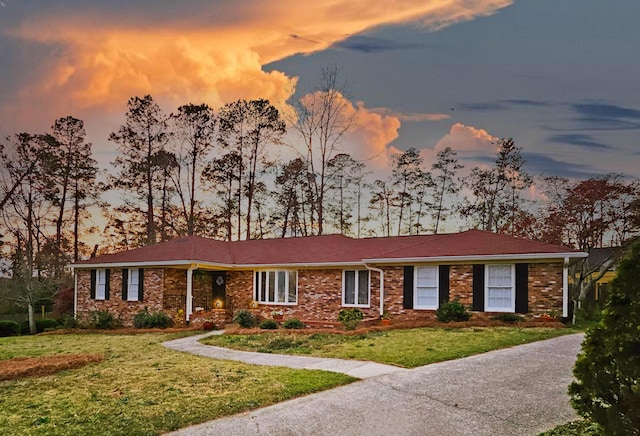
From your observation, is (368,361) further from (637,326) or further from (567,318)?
(567,318)

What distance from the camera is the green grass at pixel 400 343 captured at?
1119cm

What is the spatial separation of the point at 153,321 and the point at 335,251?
7682 mm

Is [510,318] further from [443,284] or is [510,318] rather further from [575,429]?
[575,429]

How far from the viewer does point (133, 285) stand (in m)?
23.3

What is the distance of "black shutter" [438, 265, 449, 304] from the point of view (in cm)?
1795

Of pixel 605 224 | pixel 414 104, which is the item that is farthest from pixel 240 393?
pixel 605 224

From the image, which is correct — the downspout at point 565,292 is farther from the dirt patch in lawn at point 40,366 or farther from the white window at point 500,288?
the dirt patch in lawn at point 40,366

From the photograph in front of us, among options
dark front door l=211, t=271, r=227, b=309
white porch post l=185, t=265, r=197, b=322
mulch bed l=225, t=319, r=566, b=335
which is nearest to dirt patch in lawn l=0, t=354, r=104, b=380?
mulch bed l=225, t=319, r=566, b=335

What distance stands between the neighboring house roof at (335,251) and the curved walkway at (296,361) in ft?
22.8

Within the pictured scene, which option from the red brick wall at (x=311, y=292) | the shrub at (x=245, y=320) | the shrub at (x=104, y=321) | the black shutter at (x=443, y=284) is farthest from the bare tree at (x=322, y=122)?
the black shutter at (x=443, y=284)

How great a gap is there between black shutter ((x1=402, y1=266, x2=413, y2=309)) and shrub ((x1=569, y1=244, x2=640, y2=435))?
1401 centimetres

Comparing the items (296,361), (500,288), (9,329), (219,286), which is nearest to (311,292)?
(219,286)

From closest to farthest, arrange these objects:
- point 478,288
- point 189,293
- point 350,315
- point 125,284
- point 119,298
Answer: point 478,288 < point 350,315 < point 189,293 < point 125,284 < point 119,298

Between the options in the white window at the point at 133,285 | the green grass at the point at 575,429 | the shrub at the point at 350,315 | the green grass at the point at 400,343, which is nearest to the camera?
the green grass at the point at 575,429
